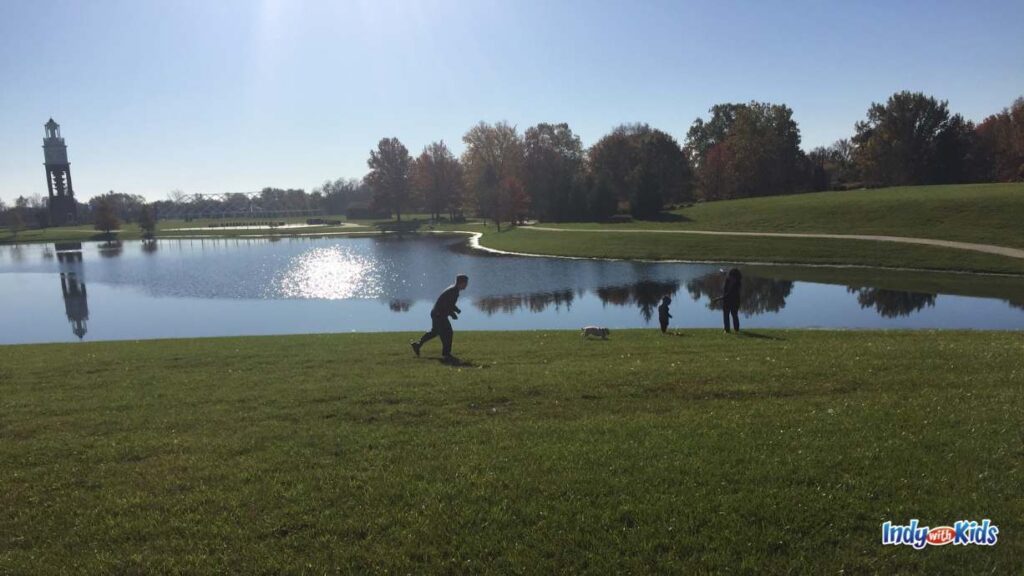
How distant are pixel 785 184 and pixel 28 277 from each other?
9327cm

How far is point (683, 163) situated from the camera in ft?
325

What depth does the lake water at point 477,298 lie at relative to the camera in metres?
25.9

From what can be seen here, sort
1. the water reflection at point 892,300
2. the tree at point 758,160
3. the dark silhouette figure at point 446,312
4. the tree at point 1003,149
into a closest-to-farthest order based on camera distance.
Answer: the dark silhouette figure at point 446,312 → the water reflection at point 892,300 → the tree at point 1003,149 → the tree at point 758,160

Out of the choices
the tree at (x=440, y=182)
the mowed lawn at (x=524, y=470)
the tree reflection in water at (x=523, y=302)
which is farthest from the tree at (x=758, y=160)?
the mowed lawn at (x=524, y=470)

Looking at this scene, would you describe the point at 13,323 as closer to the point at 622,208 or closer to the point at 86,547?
the point at 86,547

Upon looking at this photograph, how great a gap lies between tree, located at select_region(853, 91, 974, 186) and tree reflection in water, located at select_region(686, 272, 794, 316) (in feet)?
196

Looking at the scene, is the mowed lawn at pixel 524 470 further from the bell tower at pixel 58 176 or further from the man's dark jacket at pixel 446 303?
the bell tower at pixel 58 176

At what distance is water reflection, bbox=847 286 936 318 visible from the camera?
86.6 feet

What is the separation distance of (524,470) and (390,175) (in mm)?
122791

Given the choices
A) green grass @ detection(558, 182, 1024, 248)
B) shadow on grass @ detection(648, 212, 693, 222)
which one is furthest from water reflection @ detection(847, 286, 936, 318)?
shadow on grass @ detection(648, 212, 693, 222)

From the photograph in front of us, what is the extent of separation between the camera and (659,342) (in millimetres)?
16219

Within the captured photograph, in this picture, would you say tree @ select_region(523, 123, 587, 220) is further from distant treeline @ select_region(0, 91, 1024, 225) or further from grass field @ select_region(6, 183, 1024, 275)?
grass field @ select_region(6, 183, 1024, 275)

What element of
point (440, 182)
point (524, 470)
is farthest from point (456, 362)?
point (440, 182)

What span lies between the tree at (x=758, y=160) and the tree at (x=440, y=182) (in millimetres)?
46763
